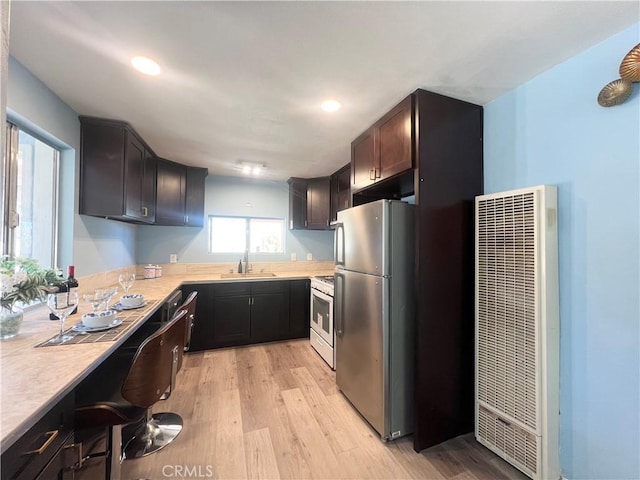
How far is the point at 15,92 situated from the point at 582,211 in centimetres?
313

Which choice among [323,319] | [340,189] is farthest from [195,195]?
[323,319]

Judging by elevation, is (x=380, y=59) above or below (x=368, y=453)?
above

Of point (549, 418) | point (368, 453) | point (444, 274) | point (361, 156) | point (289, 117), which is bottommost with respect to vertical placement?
point (368, 453)

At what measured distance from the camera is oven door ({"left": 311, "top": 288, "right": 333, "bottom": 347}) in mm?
2842

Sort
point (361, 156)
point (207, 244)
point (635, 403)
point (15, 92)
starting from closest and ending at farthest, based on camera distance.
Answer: point (635, 403)
point (15, 92)
point (361, 156)
point (207, 244)

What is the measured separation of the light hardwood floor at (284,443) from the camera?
159 cm

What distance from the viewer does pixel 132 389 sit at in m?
1.29

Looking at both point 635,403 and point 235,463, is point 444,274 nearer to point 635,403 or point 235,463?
point 635,403

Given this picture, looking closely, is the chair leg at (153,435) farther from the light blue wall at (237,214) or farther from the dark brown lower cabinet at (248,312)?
the light blue wall at (237,214)

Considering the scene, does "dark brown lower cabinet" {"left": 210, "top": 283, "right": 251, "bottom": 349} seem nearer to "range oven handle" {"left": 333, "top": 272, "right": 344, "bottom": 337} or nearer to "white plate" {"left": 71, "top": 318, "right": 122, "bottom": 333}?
"range oven handle" {"left": 333, "top": 272, "right": 344, "bottom": 337}

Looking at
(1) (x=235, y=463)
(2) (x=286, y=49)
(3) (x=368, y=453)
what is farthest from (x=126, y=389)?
(2) (x=286, y=49)

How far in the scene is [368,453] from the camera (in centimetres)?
172

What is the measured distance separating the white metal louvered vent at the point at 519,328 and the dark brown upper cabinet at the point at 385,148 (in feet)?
1.91

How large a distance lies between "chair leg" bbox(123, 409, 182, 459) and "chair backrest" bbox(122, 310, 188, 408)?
61 cm
